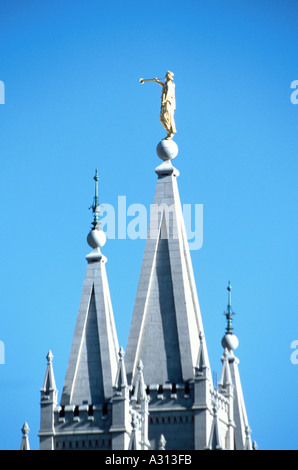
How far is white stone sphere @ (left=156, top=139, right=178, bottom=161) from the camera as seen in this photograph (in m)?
139

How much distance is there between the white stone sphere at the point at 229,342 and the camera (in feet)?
489

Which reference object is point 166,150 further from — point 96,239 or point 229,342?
point 229,342

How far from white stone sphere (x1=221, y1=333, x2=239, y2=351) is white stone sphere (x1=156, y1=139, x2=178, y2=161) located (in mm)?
14380

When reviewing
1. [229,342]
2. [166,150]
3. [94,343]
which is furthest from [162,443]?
[229,342]

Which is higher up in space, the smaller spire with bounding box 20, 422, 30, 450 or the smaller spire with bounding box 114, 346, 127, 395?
the smaller spire with bounding box 114, 346, 127, 395

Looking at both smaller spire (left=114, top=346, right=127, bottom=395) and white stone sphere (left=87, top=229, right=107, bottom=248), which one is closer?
smaller spire (left=114, top=346, right=127, bottom=395)

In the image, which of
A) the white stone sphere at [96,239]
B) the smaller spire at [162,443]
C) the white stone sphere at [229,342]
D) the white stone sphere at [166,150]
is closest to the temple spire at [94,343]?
the white stone sphere at [96,239]

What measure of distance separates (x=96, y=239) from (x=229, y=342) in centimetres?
1585

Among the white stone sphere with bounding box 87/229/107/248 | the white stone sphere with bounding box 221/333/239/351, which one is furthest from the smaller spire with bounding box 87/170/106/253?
the white stone sphere with bounding box 221/333/239/351

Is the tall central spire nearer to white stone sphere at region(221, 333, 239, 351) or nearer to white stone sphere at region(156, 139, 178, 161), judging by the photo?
white stone sphere at region(156, 139, 178, 161)

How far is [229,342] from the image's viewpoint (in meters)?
149

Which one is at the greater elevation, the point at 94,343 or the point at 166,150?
the point at 166,150

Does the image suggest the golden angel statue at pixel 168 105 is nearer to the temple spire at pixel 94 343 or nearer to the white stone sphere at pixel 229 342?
the temple spire at pixel 94 343
